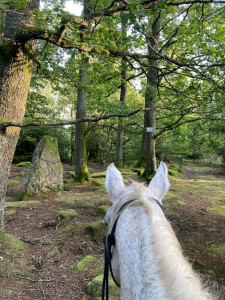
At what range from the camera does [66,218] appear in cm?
459

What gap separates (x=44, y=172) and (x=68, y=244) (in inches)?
131

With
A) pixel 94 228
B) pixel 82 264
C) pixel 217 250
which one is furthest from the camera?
pixel 94 228

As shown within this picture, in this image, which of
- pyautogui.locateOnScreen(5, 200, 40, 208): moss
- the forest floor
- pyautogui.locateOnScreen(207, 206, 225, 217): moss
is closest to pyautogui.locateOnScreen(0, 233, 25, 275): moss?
the forest floor

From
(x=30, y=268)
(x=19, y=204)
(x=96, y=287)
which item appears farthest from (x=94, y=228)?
(x=19, y=204)

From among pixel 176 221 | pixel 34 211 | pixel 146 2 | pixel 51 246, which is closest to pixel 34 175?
pixel 34 211

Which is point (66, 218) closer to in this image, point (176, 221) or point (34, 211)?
point (34, 211)

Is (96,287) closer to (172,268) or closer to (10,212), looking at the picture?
(172,268)

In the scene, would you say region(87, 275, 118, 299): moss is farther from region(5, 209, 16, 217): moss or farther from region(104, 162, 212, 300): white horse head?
region(5, 209, 16, 217): moss

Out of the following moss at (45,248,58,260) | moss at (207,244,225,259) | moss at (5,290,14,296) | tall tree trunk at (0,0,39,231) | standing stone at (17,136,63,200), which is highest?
tall tree trunk at (0,0,39,231)

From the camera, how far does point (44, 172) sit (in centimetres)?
653

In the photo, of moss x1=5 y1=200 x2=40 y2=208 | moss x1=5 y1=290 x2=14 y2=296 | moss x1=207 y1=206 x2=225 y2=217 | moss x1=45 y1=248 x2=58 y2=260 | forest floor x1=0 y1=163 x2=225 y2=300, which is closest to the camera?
moss x1=5 y1=290 x2=14 y2=296

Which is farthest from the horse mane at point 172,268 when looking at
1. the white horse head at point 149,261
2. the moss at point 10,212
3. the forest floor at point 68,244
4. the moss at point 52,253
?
the moss at point 10,212

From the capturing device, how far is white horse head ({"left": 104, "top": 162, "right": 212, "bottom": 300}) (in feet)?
2.16

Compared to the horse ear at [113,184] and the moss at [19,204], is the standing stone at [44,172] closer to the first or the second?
the moss at [19,204]
